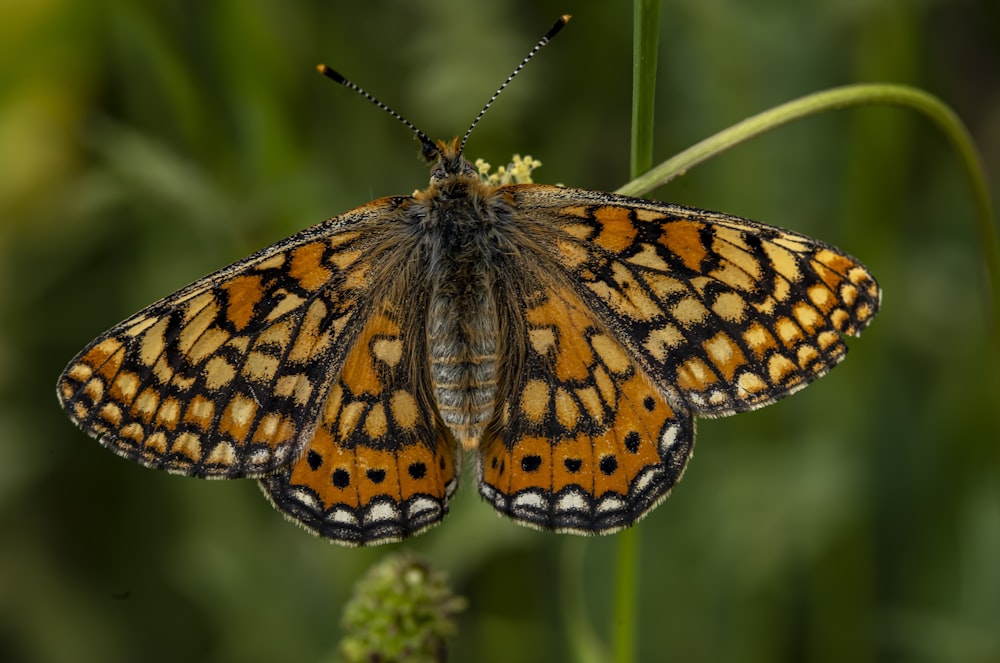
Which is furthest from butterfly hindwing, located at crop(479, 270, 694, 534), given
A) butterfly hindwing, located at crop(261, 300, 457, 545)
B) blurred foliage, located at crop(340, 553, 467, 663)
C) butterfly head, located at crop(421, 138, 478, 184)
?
butterfly head, located at crop(421, 138, 478, 184)

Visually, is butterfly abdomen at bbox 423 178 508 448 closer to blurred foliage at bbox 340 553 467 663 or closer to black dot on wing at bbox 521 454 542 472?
black dot on wing at bbox 521 454 542 472

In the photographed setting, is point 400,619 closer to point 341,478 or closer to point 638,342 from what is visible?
point 341,478

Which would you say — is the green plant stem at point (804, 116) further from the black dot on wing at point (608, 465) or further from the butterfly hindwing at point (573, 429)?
the black dot on wing at point (608, 465)

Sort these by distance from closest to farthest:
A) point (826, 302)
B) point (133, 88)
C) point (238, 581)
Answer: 1. point (826, 302)
2. point (238, 581)
3. point (133, 88)

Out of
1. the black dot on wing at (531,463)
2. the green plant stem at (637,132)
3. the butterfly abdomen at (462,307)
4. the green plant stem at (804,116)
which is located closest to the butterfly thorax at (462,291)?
the butterfly abdomen at (462,307)

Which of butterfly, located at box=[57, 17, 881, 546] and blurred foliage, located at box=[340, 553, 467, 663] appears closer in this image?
butterfly, located at box=[57, 17, 881, 546]

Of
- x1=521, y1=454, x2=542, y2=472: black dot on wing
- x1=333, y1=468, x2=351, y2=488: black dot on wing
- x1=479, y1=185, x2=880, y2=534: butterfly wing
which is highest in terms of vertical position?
x1=479, y1=185, x2=880, y2=534: butterfly wing

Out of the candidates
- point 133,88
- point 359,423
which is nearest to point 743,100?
point 359,423

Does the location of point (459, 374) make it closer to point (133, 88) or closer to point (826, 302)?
point (826, 302)

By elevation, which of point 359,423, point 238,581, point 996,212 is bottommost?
point 238,581
